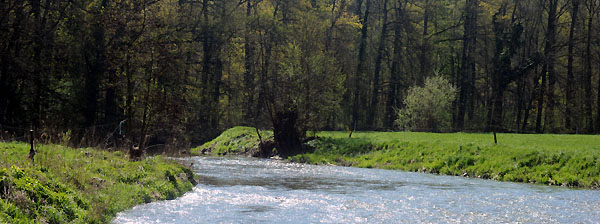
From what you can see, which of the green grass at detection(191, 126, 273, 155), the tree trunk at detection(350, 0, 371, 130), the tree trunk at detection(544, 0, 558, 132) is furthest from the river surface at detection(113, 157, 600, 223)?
the tree trunk at detection(350, 0, 371, 130)

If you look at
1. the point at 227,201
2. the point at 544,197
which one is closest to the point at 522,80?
the point at 544,197

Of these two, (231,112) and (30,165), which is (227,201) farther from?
(231,112)

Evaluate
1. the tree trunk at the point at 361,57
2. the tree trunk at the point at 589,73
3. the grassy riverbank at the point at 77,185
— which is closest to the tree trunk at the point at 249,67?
the tree trunk at the point at 361,57

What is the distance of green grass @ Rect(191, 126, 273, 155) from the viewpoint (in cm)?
4734

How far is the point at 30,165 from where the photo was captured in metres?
13.1

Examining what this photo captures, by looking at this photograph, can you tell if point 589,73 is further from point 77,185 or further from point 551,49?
point 77,185

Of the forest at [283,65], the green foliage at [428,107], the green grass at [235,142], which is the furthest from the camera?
the green foliage at [428,107]

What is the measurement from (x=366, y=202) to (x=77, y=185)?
823 centimetres

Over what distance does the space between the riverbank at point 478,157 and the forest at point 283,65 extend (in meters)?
3.99

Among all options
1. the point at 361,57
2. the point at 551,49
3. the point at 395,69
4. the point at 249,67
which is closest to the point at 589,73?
the point at 551,49

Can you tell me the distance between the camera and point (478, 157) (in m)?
30.5

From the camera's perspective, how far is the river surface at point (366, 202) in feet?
46.8

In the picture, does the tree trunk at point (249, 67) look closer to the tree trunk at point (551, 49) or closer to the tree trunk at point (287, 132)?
the tree trunk at point (287, 132)

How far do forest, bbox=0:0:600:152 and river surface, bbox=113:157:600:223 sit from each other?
6.92 meters
